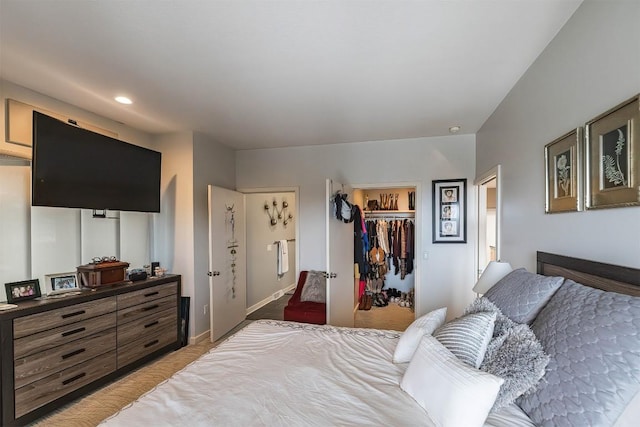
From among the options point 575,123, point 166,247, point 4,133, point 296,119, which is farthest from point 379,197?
point 4,133

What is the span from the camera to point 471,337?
48.9 inches

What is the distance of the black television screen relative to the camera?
2.12 meters

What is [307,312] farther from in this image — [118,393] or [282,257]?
[282,257]

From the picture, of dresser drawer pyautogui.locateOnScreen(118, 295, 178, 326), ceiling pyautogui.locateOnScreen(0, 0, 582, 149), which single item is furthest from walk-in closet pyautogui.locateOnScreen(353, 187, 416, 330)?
dresser drawer pyautogui.locateOnScreen(118, 295, 178, 326)

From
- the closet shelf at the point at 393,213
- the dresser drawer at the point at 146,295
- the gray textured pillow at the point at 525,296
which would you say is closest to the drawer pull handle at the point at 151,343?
the dresser drawer at the point at 146,295

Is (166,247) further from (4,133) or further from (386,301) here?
(386,301)

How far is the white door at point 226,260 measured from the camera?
11.2ft

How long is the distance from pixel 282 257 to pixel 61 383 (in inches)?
146

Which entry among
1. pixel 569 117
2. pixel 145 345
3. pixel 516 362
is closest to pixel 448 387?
pixel 516 362

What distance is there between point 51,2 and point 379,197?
4.76 m

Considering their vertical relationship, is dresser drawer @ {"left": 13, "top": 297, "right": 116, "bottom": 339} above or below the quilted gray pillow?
below

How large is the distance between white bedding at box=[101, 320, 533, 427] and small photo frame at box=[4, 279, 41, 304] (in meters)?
1.66

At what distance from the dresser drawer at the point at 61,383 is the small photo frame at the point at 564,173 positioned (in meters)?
3.54

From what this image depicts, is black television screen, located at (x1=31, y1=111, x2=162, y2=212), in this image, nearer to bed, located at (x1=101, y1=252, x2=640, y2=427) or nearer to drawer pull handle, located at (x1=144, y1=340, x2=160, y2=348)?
drawer pull handle, located at (x1=144, y1=340, x2=160, y2=348)
